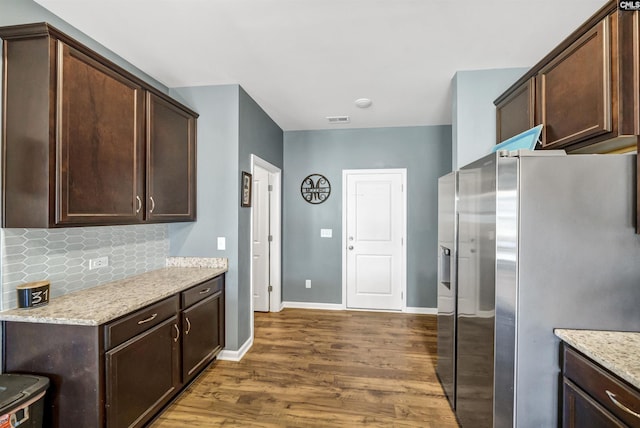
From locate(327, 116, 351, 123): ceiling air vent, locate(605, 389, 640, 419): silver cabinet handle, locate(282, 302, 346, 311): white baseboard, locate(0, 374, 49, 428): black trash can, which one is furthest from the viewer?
locate(282, 302, 346, 311): white baseboard

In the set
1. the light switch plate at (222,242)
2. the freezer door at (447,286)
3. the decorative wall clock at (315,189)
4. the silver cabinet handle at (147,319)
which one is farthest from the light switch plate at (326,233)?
the silver cabinet handle at (147,319)

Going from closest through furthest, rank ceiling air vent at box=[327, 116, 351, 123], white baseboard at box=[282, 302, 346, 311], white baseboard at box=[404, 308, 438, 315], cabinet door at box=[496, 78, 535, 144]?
cabinet door at box=[496, 78, 535, 144] → ceiling air vent at box=[327, 116, 351, 123] → white baseboard at box=[404, 308, 438, 315] → white baseboard at box=[282, 302, 346, 311]

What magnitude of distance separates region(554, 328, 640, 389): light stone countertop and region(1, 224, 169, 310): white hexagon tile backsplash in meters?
2.81

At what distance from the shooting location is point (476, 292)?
166 cm

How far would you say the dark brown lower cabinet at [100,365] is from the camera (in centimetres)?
151

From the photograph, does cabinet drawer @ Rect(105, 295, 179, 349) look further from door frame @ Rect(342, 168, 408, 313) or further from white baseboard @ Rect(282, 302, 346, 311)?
door frame @ Rect(342, 168, 408, 313)

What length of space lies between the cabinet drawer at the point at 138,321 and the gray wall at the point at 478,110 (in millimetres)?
2488

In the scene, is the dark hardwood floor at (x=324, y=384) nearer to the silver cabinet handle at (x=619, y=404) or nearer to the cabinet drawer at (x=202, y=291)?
the cabinet drawer at (x=202, y=291)

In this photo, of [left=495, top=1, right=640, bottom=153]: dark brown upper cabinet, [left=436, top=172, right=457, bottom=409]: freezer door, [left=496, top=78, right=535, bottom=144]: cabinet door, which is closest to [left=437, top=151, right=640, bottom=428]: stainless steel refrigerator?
[left=495, top=1, right=640, bottom=153]: dark brown upper cabinet

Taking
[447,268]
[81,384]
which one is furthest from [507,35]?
[81,384]

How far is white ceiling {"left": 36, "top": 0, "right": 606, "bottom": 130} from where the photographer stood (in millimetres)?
1720

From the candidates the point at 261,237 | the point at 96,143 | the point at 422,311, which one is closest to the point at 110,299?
the point at 96,143

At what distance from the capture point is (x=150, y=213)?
2215mm

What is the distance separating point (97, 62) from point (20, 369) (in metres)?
1.80
